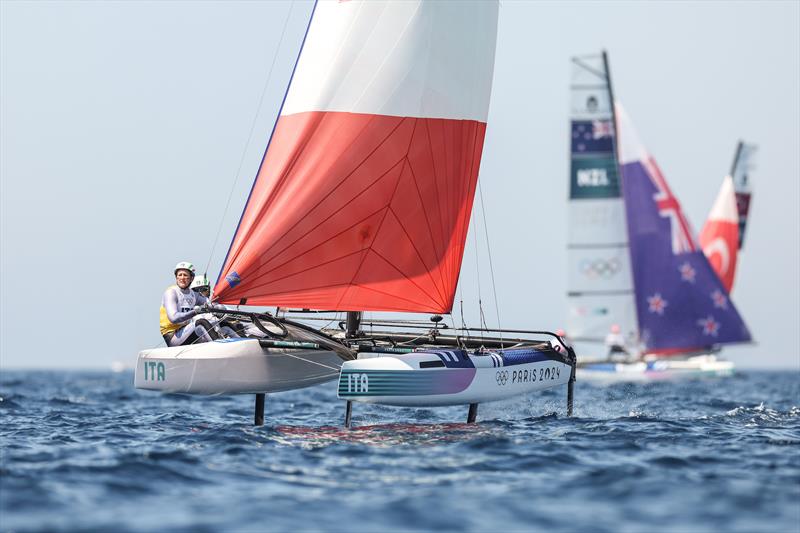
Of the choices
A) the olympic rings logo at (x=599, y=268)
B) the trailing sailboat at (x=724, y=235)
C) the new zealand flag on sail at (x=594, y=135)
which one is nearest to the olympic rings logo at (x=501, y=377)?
the olympic rings logo at (x=599, y=268)

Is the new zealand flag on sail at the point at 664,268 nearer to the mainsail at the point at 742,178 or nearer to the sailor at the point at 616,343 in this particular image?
the sailor at the point at 616,343

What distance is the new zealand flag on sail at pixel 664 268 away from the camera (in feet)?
125

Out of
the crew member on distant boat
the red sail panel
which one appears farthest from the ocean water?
the red sail panel

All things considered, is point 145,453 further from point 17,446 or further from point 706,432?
point 706,432

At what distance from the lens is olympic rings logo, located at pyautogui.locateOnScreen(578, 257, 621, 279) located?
38.0 meters

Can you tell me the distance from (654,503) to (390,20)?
824 centimetres

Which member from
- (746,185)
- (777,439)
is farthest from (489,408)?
(746,185)

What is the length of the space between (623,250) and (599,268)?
1.07 m

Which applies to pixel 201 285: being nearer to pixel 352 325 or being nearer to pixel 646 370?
pixel 352 325

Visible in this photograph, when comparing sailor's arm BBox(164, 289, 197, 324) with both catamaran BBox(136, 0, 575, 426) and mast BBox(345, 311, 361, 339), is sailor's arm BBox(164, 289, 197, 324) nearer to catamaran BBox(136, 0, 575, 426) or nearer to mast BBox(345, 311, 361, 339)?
catamaran BBox(136, 0, 575, 426)

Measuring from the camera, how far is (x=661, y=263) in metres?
37.9

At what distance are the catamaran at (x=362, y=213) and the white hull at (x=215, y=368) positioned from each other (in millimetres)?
17

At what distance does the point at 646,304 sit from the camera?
3844 cm

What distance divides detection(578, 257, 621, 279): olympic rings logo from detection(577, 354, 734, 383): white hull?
3250mm
